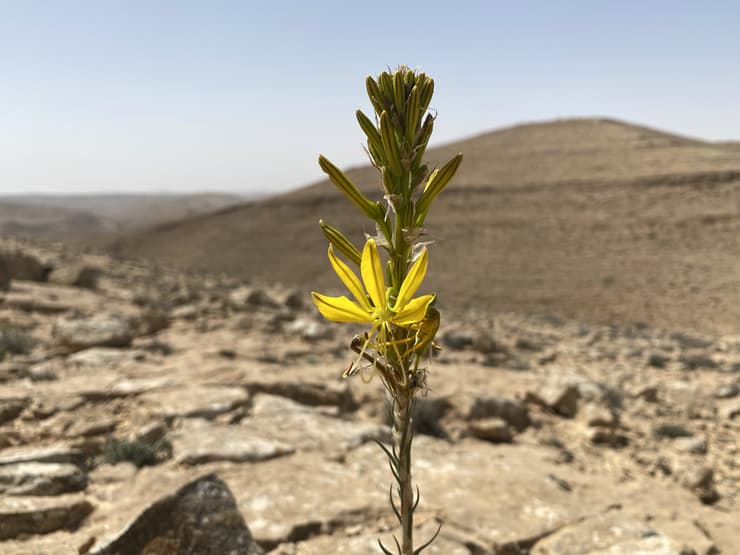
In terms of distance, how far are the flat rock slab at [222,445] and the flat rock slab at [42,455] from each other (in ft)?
2.09

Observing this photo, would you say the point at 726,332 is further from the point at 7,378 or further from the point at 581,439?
the point at 7,378

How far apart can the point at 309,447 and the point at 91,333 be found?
158 inches

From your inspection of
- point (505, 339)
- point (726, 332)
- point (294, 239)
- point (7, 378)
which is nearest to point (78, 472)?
point (7, 378)

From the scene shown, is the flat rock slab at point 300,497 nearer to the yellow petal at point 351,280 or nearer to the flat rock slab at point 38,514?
the flat rock slab at point 38,514

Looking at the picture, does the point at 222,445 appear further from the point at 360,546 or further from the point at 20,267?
the point at 20,267

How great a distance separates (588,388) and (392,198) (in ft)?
19.5

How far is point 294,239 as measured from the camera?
105 ft

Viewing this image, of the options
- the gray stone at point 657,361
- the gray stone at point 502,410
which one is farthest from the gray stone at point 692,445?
the gray stone at point 657,361

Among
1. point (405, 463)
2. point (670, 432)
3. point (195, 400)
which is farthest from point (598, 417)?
→ point (405, 463)

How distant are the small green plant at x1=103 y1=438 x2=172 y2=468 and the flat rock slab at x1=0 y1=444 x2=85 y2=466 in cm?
20

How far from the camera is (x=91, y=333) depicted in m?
6.31

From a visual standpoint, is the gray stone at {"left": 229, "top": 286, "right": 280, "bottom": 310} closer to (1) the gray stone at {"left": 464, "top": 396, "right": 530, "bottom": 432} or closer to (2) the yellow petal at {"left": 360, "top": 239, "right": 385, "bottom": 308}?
(1) the gray stone at {"left": 464, "top": 396, "right": 530, "bottom": 432}

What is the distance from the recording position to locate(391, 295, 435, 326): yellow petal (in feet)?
3.72

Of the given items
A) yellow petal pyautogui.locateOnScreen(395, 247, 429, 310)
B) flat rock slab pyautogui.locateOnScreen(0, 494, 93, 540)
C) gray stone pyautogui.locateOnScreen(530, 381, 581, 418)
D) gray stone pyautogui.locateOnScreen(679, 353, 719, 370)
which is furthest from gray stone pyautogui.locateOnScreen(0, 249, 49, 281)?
gray stone pyautogui.locateOnScreen(679, 353, 719, 370)
